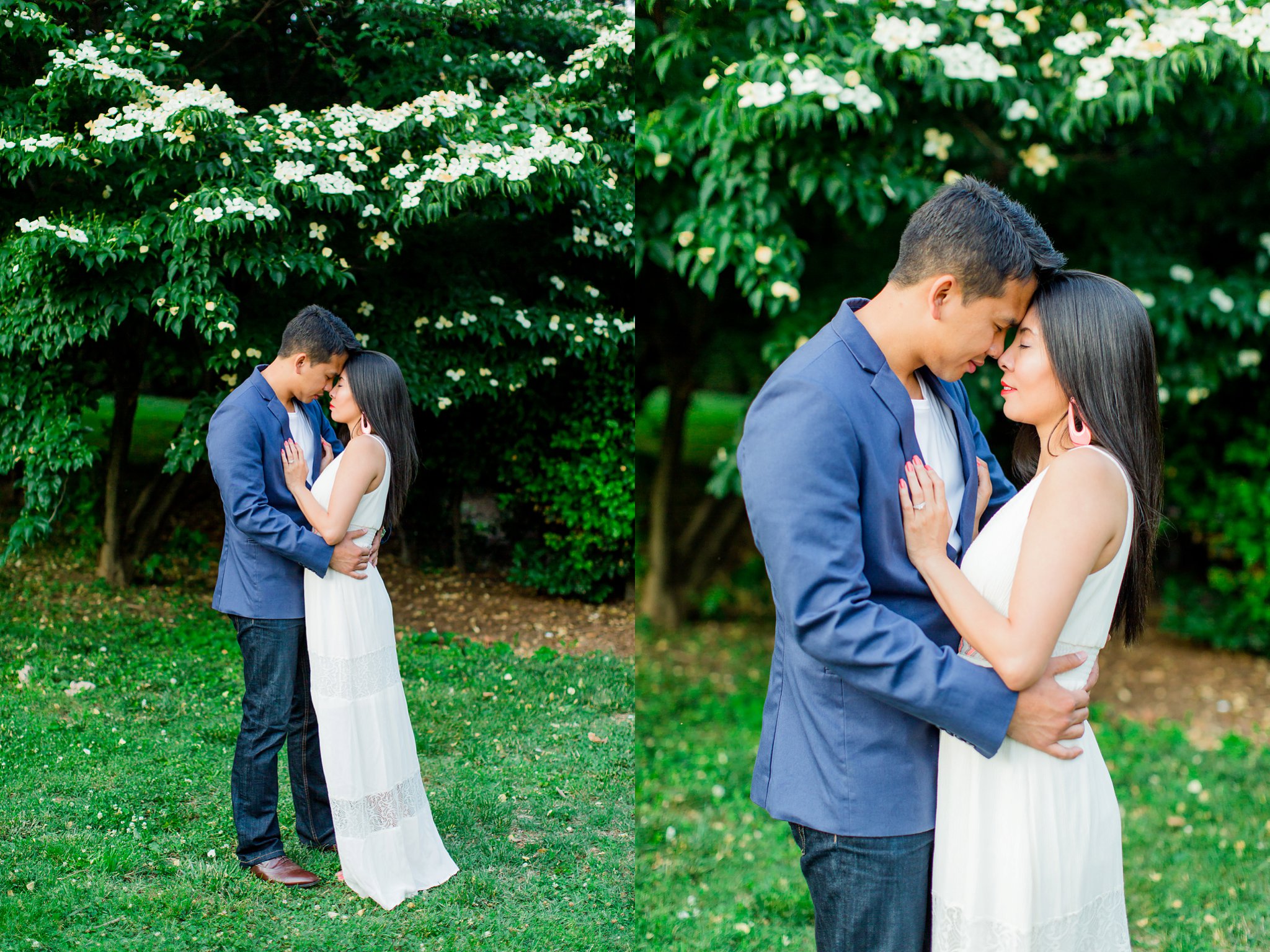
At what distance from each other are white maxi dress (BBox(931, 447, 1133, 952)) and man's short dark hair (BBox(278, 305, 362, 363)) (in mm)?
2009

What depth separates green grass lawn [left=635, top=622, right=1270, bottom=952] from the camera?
3.70 m

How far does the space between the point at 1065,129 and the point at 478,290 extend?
106 inches

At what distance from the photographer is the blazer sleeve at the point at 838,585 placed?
1678 mm

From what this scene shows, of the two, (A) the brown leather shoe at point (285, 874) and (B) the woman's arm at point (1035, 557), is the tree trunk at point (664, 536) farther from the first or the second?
(B) the woman's arm at point (1035, 557)

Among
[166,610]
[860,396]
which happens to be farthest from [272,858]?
[860,396]

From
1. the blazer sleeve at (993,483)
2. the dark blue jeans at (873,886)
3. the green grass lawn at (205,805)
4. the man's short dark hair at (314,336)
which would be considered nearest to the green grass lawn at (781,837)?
the green grass lawn at (205,805)

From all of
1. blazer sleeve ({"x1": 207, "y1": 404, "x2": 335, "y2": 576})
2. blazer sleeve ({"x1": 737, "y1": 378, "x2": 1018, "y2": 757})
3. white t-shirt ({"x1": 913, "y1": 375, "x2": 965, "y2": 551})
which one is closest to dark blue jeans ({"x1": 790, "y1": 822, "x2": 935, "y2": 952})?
blazer sleeve ({"x1": 737, "y1": 378, "x2": 1018, "y2": 757})

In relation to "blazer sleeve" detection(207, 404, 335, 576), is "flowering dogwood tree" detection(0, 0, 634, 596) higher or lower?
higher

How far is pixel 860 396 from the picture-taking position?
1.79 metres

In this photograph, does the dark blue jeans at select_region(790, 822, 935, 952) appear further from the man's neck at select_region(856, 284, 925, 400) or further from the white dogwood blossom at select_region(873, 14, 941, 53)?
the white dogwood blossom at select_region(873, 14, 941, 53)

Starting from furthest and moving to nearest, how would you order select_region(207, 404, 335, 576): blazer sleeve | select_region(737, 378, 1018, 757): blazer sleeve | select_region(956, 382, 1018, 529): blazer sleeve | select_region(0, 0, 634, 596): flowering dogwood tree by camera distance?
select_region(207, 404, 335, 576): blazer sleeve, select_region(0, 0, 634, 596): flowering dogwood tree, select_region(956, 382, 1018, 529): blazer sleeve, select_region(737, 378, 1018, 757): blazer sleeve

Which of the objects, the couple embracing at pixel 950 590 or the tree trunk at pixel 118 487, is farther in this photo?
the tree trunk at pixel 118 487

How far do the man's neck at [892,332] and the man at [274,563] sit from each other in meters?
1.79

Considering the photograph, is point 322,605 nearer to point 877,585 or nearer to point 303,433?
point 303,433
